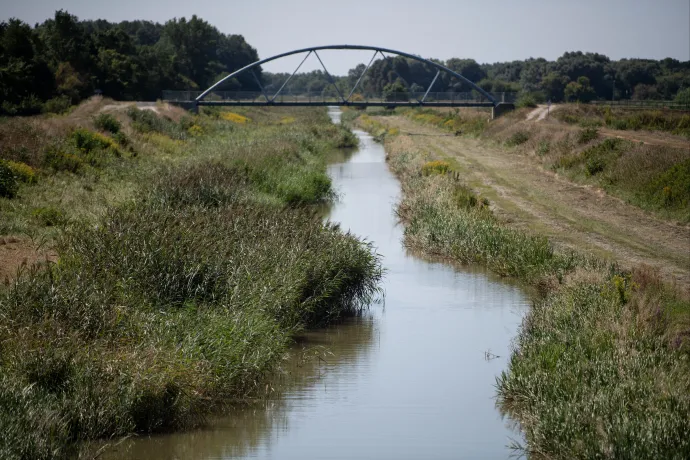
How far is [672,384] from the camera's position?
11.3 metres

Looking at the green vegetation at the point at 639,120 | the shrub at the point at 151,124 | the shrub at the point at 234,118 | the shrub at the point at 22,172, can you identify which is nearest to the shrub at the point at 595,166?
the green vegetation at the point at 639,120

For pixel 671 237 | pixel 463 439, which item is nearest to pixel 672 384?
pixel 463 439

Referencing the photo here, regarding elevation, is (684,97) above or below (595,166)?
above

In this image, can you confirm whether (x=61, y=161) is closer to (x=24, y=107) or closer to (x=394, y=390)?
(x=394, y=390)

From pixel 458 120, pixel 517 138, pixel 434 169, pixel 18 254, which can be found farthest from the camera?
pixel 458 120

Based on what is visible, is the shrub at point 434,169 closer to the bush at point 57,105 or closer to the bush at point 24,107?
the bush at point 24,107

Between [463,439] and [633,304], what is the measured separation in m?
4.54

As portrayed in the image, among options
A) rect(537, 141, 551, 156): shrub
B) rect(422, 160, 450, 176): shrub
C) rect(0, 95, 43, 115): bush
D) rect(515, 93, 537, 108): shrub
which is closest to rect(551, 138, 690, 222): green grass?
rect(537, 141, 551, 156): shrub

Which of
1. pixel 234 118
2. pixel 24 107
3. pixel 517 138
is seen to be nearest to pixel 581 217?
pixel 517 138

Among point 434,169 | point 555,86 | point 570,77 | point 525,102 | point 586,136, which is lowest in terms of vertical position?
point 434,169

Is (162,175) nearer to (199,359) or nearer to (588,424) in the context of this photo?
(199,359)

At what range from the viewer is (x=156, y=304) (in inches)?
555

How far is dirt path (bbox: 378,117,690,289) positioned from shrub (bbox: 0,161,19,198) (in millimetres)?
15324

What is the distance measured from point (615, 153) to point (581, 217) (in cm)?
1083
